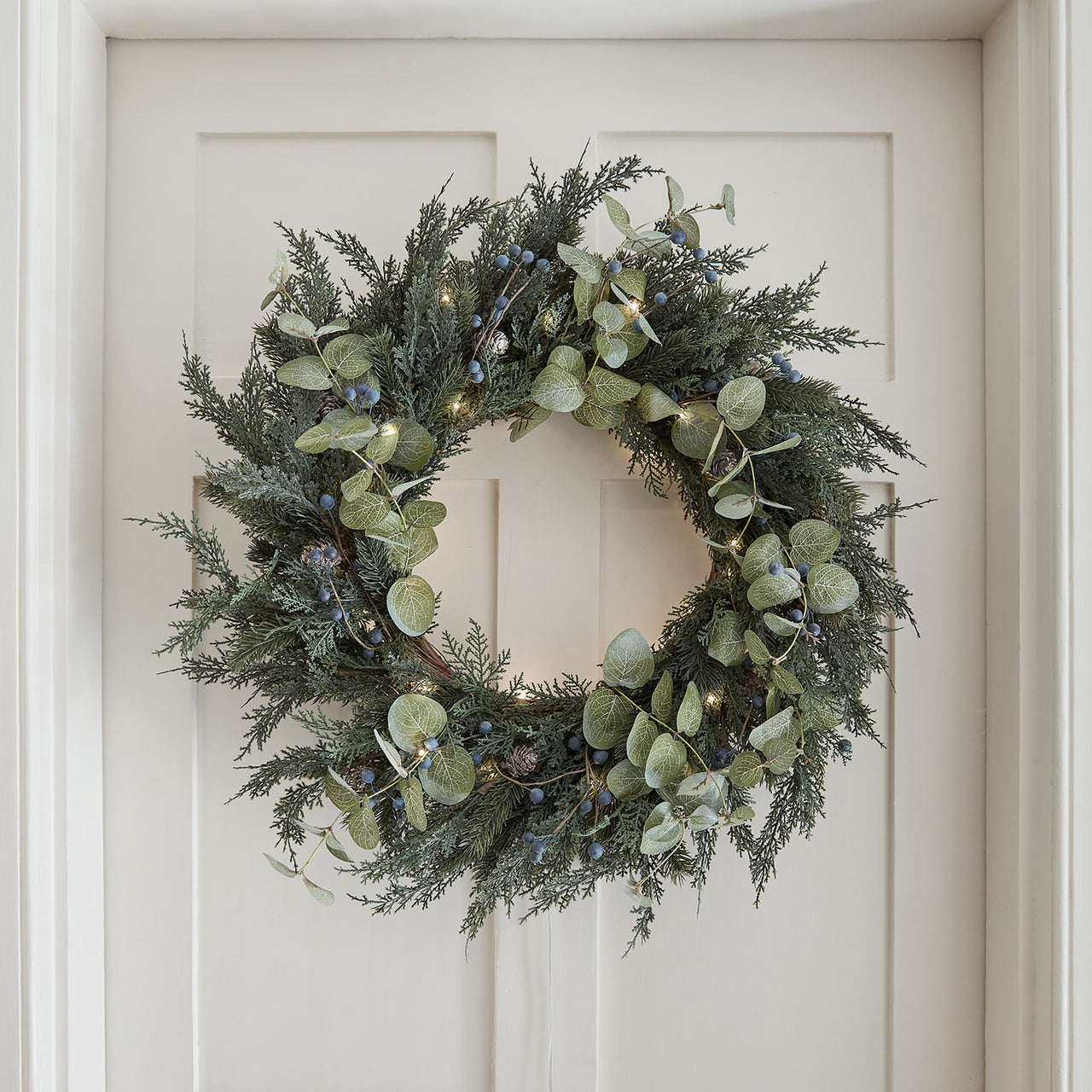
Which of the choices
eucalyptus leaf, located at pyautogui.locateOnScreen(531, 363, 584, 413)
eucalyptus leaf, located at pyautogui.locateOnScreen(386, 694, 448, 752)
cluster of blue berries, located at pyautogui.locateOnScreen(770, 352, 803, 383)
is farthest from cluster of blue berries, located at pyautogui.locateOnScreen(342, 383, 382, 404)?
cluster of blue berries, located at pyautogui.locateOnScreen(770, 352, 803, 383)

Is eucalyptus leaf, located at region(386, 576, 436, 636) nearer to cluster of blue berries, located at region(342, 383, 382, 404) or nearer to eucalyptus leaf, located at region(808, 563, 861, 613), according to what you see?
cluster of blue berries, located at region(342, 383, 382, 404)

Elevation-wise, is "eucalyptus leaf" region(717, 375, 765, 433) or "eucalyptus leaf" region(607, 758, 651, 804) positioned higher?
"eucalyptus leaf" region(717, 375, 765, 433)

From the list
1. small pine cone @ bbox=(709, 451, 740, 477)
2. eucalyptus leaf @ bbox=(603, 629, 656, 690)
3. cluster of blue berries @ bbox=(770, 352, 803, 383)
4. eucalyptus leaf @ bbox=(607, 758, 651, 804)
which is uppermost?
cluster of blue berries @ bbox=(770, 352, 803, 383)

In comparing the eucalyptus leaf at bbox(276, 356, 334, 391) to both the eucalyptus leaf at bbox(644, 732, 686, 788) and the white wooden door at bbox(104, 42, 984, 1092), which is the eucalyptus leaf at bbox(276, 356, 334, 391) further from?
the eucalyptus leaf at bbox(644, 732, 686, 788)

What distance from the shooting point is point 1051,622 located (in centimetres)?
86

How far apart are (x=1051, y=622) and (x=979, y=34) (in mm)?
744

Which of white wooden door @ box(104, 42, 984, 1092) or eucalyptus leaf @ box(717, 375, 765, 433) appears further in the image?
white wooden door @ box(104, 42, 984, 1092)

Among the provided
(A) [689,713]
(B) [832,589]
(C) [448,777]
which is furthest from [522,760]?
(B) [832,589]

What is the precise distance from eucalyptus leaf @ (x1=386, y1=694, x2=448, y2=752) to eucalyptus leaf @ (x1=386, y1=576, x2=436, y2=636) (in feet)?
0.23

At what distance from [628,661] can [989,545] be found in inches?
20.5

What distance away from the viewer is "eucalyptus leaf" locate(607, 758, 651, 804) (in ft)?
2.60

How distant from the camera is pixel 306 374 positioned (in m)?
0.76

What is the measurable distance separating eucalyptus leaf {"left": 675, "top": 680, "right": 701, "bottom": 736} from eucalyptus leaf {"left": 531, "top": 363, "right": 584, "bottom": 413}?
0.32m

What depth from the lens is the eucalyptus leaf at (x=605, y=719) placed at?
0.80 meters
